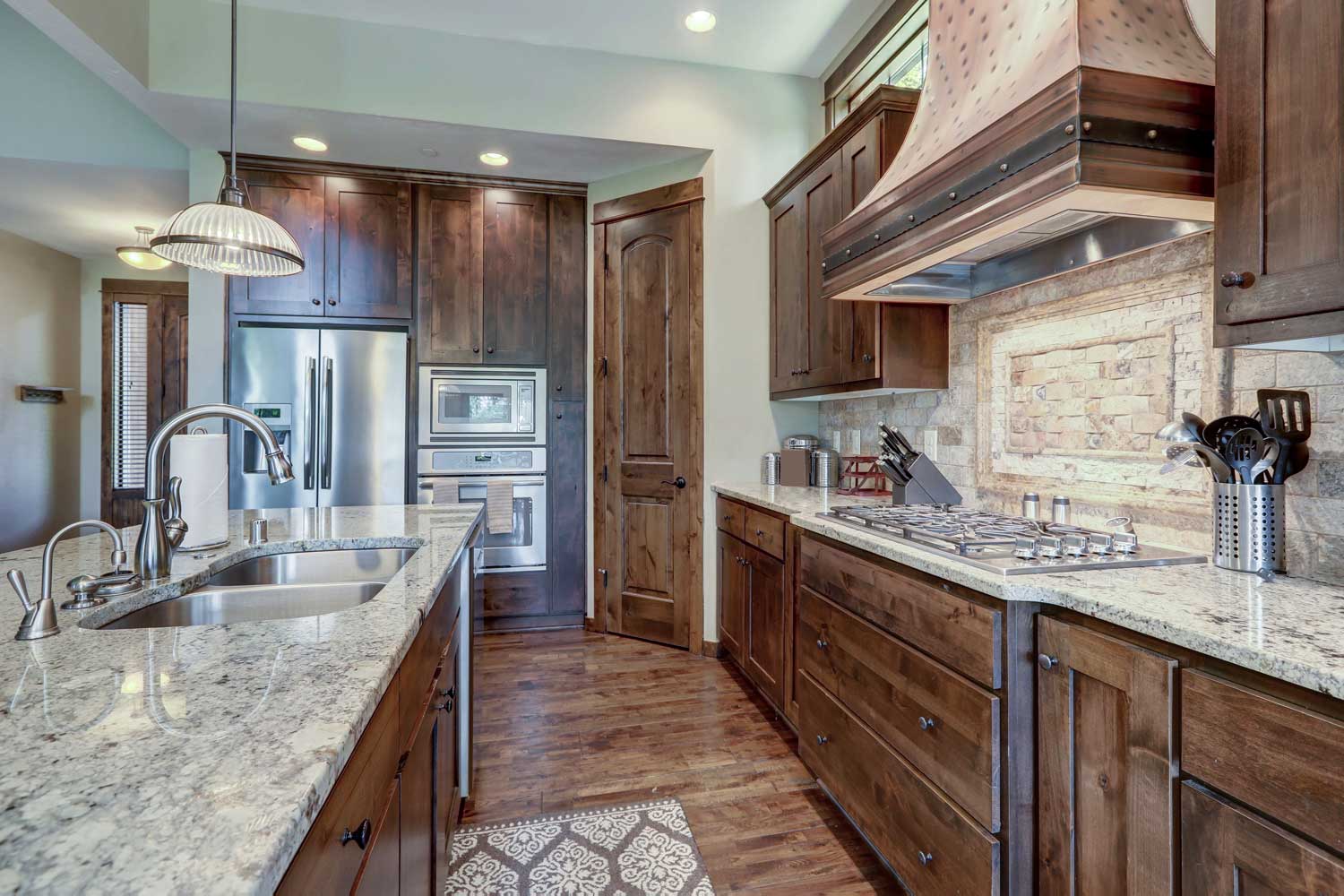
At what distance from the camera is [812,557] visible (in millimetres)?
2055

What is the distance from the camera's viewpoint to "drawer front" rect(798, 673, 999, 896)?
129cm

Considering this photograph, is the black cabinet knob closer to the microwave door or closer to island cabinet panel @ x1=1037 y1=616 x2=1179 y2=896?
island cabinet panel @ x1=1037 y1=616 x2=1179 y2=896

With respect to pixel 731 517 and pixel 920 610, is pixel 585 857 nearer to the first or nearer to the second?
pixel 920 610

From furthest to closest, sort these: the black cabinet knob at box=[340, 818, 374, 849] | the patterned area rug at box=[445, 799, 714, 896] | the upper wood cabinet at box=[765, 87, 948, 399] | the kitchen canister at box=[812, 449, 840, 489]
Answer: the kitchen canister at box=[812, 449, 840, 489] < the upper wood cabinet at box=[765, 87, 948, 399] < the patterned area rug at box=[445, 799, 714, 896] < the black cabinet knob at box=[340, 818, 374, 849]

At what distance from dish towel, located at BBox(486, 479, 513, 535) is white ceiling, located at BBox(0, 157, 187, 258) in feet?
8.71

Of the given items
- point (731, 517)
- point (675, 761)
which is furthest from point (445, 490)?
point (675, 761)

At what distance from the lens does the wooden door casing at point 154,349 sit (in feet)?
18.3

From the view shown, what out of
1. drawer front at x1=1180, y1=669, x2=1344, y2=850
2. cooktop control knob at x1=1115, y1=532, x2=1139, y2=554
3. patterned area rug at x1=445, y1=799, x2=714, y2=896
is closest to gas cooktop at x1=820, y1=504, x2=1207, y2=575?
cooktop control knob at x1=1115, y1=532, x2=1139, y2=554

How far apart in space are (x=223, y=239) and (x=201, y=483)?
28.7 inches

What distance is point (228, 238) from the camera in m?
1.77

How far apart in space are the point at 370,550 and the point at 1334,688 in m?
1.89

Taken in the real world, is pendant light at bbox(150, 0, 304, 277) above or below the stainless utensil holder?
above

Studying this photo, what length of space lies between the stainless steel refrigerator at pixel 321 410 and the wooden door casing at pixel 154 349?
9.45 ft

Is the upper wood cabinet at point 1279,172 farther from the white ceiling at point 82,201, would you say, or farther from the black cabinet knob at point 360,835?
the white ceiling at point 82,201
